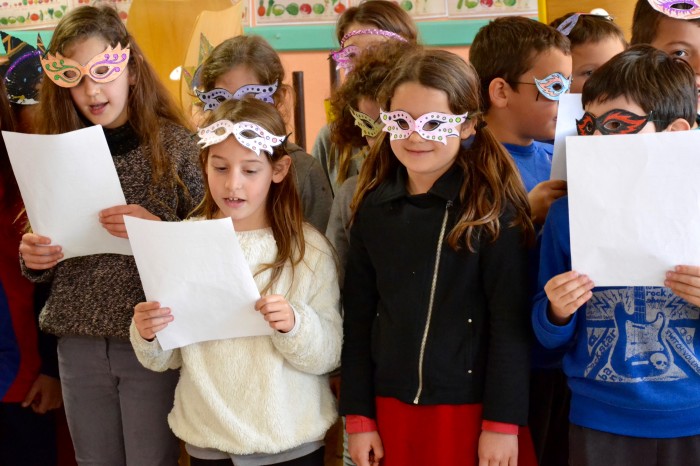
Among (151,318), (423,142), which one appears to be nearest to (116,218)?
(151,318)

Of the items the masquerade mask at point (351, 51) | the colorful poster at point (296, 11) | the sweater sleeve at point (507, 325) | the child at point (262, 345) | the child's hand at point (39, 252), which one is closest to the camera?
the sweater sleeve at point (507, 325)

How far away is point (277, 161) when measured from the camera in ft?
6.27

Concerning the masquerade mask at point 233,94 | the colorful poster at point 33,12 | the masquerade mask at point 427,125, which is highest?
the colorful poster at point 33,12

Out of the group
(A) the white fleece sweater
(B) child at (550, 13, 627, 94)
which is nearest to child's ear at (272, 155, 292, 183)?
(A) the white fleece sweater

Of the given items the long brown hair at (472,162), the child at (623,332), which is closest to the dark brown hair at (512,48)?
the long brown hair at (472,162)

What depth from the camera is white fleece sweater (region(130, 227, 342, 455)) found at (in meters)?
1.76

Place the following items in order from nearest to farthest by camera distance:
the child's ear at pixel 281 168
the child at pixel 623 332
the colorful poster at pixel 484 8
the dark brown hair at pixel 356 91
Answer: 1. the child at pixel 623 332
2. the child's ear at pixel 281 168
3. the dark brown hair at pixel 356 91
4. the colorful poster at pixel 484 8

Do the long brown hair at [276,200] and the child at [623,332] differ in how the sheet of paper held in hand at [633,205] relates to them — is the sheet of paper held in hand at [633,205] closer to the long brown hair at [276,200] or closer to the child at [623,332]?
the child at [623,332]

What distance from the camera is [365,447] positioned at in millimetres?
1795

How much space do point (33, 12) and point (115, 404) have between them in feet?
11.4

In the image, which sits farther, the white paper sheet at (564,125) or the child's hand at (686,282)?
the white paper sheet at (564,125)

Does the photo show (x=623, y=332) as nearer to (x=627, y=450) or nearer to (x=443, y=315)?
(x=627, y=450)

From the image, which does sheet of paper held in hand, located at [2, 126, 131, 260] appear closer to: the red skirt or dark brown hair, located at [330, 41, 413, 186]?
dark brown hair, located at [330, 41, 413, 186]

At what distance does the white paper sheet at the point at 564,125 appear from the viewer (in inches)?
68.9
